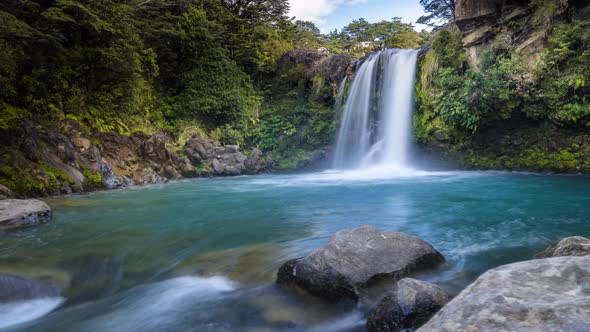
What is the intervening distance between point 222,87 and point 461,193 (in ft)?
40.9

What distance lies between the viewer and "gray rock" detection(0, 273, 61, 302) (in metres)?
3.71

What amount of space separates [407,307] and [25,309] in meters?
3.57

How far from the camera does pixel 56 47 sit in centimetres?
1083

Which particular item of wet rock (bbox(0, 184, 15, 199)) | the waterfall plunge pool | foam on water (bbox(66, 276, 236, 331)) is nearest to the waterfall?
the waterfall plunge pool

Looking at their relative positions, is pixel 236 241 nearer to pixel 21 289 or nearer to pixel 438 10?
pixel 21 289

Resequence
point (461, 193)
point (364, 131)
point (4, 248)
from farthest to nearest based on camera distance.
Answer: point (364, 131), point (461, 193), point (4, 248)

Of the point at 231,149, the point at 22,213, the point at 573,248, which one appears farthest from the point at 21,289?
the point at 231,149

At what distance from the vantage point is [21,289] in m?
3.83

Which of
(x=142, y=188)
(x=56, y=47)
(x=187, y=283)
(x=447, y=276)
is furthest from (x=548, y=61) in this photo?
(x=56, y=47)

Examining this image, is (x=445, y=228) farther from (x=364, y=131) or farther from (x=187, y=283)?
(x=364, y=131)

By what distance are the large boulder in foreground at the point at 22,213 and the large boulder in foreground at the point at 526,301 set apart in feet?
23.0

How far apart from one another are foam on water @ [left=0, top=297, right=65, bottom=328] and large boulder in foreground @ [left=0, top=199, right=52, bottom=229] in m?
3.27

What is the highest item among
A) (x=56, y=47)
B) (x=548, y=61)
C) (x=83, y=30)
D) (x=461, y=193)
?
(x=83, y=30)

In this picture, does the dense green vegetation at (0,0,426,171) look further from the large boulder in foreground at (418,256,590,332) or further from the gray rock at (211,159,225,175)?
the large boulder in foreground at (418,256,590,332)
